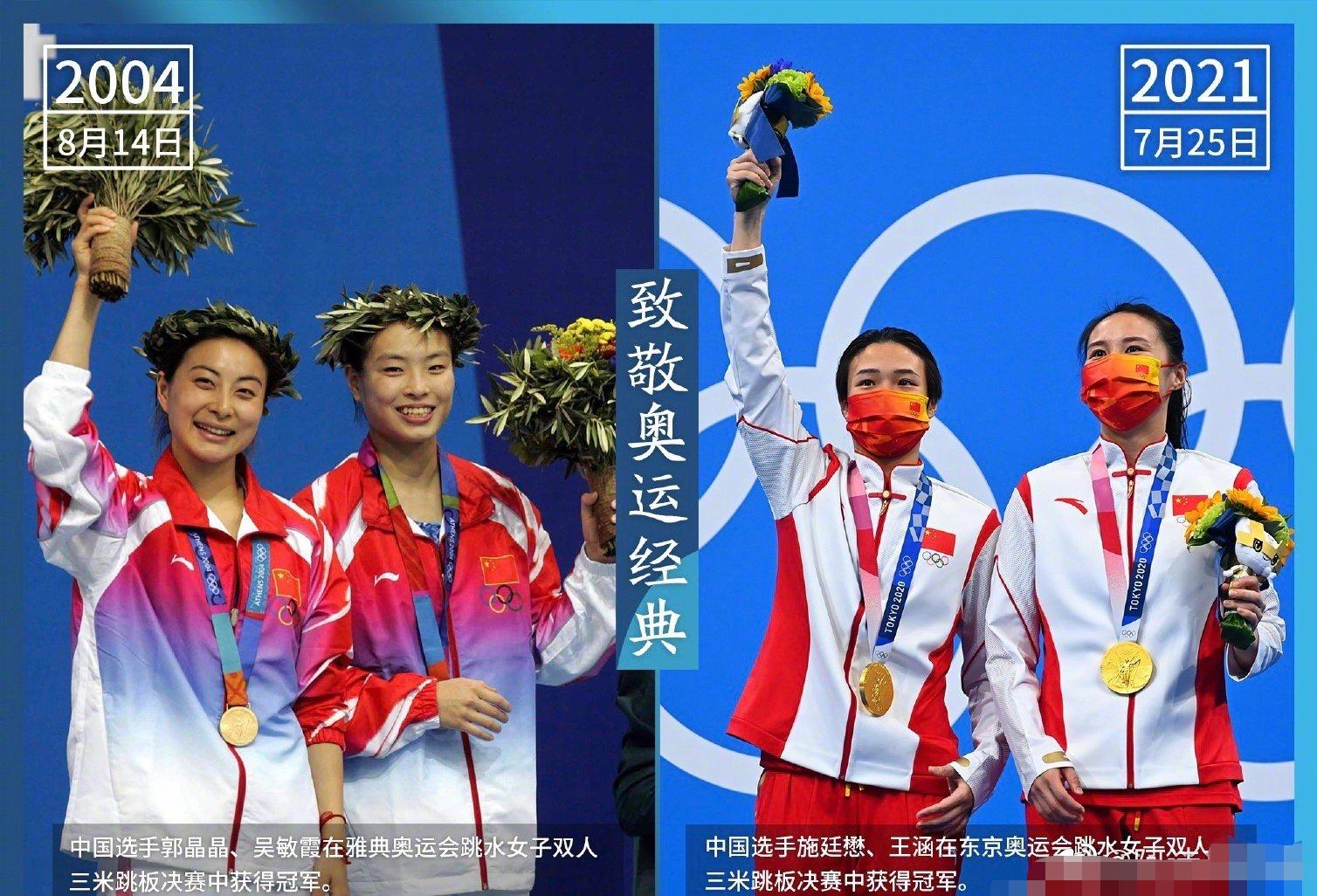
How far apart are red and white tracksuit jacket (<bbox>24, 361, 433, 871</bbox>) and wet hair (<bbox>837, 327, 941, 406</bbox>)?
1656 millimetres

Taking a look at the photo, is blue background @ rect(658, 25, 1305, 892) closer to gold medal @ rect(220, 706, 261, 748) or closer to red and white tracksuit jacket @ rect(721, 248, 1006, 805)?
red and white tracksuit jacket @ rect(721, 248, 1006, 805)

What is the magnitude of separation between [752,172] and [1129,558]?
1558 millimetres

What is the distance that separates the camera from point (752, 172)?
602cm

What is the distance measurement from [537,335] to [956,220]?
1.34m

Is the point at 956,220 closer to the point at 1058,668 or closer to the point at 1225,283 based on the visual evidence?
the point at 1225,283

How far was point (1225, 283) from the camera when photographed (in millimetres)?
6352

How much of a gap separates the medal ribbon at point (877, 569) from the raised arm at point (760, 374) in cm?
19

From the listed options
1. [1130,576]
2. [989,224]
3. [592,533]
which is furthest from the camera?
[989,224]

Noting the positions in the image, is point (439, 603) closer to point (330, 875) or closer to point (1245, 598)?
point (330, 875)

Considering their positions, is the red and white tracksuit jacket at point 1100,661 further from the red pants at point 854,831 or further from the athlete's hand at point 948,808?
the red pants at point 854,831

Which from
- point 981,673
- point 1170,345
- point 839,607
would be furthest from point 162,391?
point 1170,345

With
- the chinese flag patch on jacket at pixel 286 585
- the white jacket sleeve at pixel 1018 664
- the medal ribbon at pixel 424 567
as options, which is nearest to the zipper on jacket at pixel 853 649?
the white jacket sleeve at pixel 1018 664

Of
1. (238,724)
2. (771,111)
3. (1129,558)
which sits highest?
(771,111)

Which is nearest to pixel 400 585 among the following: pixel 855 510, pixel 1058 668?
pixel 855 510
